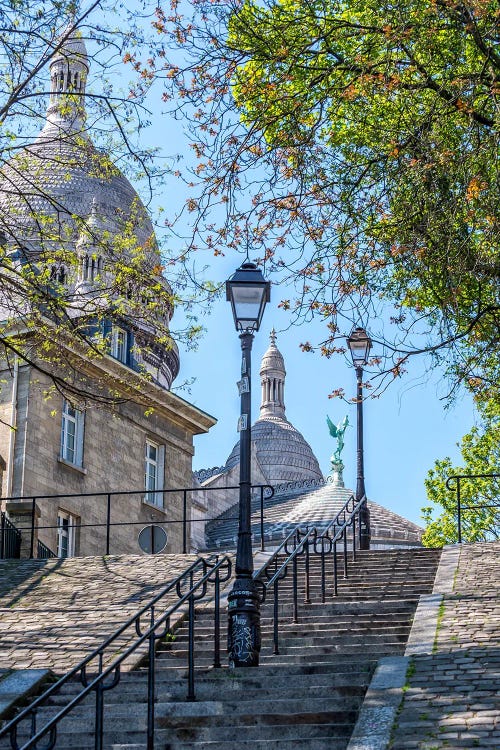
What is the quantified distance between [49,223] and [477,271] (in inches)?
→ 256

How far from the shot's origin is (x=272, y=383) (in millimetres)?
103438

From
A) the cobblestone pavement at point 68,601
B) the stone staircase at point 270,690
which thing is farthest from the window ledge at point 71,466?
the stone staircase at point 270,690

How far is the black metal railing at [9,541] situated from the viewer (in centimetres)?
2381

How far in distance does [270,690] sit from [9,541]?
13.6 meters

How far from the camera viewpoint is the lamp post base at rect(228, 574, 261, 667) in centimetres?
1257

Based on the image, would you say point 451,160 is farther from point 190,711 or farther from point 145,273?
point 190,711

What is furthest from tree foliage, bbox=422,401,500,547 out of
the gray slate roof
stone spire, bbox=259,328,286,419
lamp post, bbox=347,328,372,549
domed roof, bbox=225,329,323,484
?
stone spire, bbox=259,328,286,419

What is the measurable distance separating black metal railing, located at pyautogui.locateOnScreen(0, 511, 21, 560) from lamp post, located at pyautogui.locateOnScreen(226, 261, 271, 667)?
10.8 meters

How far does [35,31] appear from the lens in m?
15.6

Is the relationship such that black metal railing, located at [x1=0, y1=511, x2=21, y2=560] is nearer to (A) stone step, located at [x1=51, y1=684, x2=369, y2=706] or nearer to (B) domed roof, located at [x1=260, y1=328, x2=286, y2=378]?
(A) stone step, located at [x1=51, y1=684, x2=369, y2=706]

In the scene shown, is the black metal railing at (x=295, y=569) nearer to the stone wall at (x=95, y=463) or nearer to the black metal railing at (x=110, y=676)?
the black metal railing at (x=110, y=676)

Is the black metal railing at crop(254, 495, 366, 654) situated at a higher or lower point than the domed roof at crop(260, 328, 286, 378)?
lower

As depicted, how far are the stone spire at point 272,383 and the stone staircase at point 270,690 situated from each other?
84.3m

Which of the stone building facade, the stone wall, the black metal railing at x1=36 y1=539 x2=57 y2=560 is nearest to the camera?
the black metal railing at x1=36 y1=539 x2=57 y2=560
